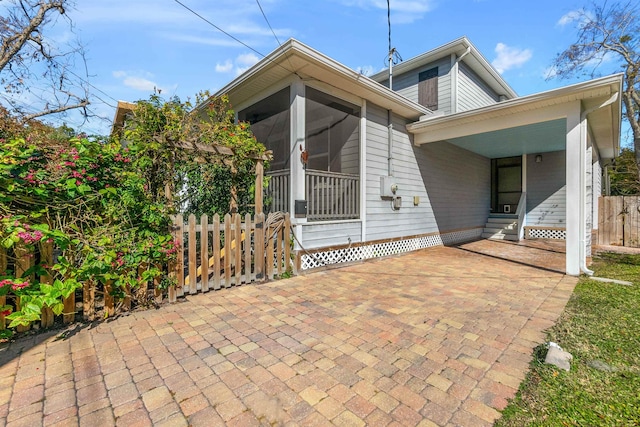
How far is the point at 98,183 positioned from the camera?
125 inches

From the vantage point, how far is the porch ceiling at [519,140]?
691cm

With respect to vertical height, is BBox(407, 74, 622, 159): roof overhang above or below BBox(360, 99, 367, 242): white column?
above

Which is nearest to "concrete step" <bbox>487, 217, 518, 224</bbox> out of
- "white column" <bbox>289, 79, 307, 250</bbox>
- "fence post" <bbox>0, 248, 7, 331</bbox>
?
"white column" <bbox>289, 79, 307, 250</bbox>

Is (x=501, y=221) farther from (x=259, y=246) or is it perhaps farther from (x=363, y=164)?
(x=259, y=246)

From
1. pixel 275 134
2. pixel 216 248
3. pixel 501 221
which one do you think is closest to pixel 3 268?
pixel 216 248

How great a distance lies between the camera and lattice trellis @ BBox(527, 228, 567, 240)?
32.5 feet

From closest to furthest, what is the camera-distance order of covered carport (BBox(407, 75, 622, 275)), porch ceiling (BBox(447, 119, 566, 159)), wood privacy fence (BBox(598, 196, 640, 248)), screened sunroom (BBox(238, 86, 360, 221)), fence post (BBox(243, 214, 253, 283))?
fence post (BBox(243, 214, 253, 283))
covered carport (BBox(407, 75, 622, 275))
screened sunroom (BBox(238, 86, 360, 221))
porch ceiling (BBox(447, 119, 566, 159))
wood privacy fence (BBox(598, 196, 640, 248))

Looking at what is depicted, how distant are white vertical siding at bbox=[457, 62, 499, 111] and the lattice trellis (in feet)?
16.6

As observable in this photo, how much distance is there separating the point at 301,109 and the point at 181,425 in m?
4.92

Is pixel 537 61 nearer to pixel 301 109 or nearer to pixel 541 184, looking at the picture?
pixel 541 184

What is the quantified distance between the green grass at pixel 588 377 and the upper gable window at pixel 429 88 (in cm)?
763

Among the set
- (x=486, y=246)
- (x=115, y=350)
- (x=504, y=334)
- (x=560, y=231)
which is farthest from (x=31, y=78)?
(x=560, y=231)

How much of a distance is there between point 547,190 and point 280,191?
1000cm

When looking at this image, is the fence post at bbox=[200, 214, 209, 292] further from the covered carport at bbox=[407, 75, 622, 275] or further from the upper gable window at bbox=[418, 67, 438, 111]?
the upper gable window at bbox=[418, 67, 438, 111]
